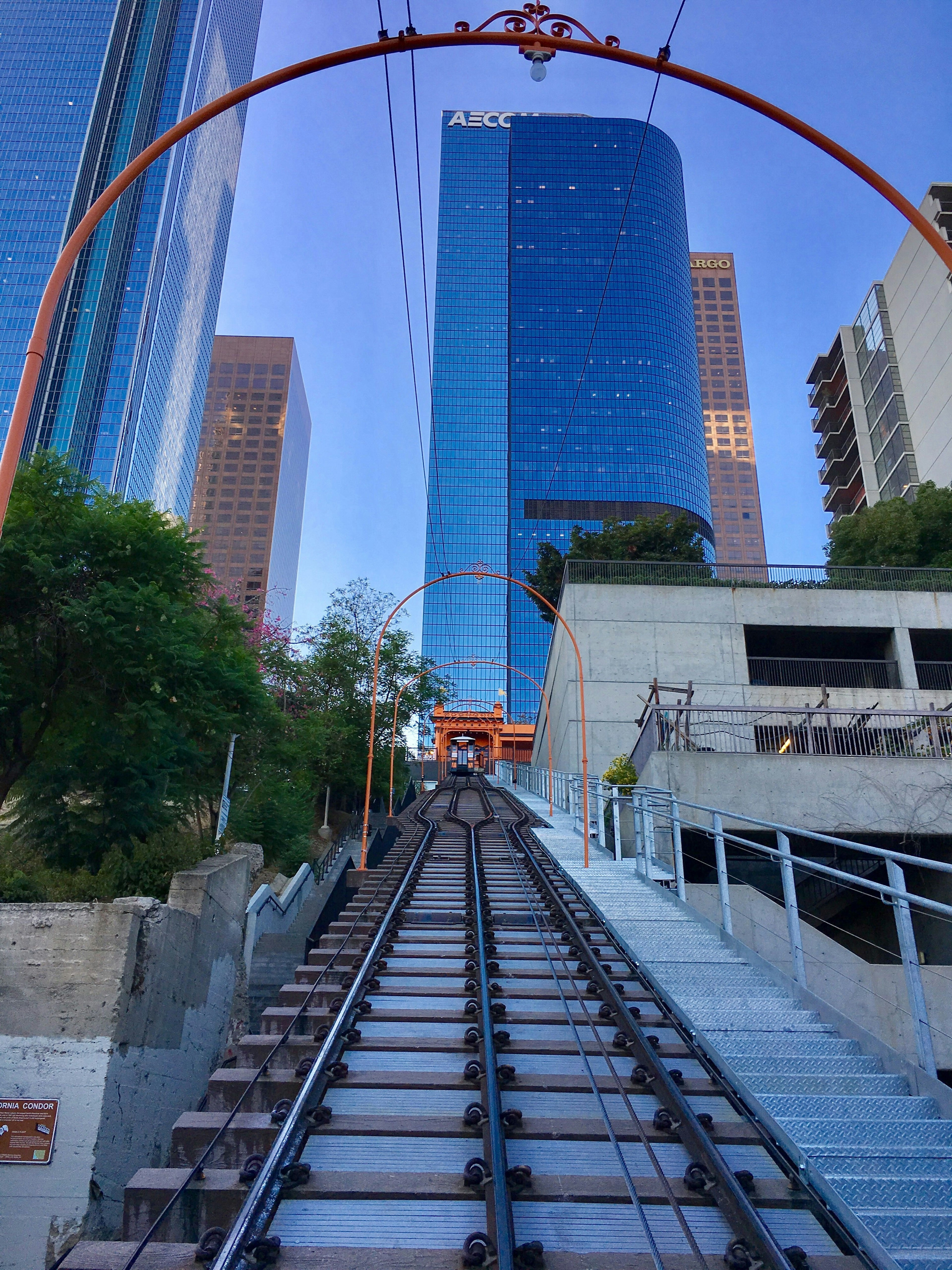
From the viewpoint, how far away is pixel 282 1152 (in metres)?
3.69

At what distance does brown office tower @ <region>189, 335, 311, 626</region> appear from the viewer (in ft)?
540

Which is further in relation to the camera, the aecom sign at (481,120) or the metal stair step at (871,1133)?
the aecom sign at (481,120)

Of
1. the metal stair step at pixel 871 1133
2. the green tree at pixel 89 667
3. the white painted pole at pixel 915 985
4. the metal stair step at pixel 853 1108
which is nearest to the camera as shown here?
→ the metal stair step at pixel 871 1133

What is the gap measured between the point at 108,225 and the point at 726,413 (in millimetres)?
136912

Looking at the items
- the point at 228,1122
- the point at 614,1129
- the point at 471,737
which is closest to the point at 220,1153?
the point at 228,1122

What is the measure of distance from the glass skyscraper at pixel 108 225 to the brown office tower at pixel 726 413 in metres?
114

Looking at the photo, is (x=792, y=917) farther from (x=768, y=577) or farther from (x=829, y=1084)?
(x=768, y=577)

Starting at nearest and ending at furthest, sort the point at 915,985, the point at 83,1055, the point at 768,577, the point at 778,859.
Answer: the point at 915,985 < the point at 83,1055 < the point at 778,859 < the point at 768,577

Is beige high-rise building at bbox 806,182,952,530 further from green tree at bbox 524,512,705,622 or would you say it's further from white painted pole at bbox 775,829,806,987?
A: white painted pole at bbox 775,829,806,987

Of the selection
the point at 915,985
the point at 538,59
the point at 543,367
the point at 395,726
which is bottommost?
the point at 915,985

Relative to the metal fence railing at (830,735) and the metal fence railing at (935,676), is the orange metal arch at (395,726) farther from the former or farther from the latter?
the metal fence railing at (935,676)

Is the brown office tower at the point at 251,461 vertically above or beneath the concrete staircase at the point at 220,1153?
above

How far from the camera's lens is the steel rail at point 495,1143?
2.96m

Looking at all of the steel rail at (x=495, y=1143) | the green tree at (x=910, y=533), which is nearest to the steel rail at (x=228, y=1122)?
the steel rail at (x=495, y=1143)
